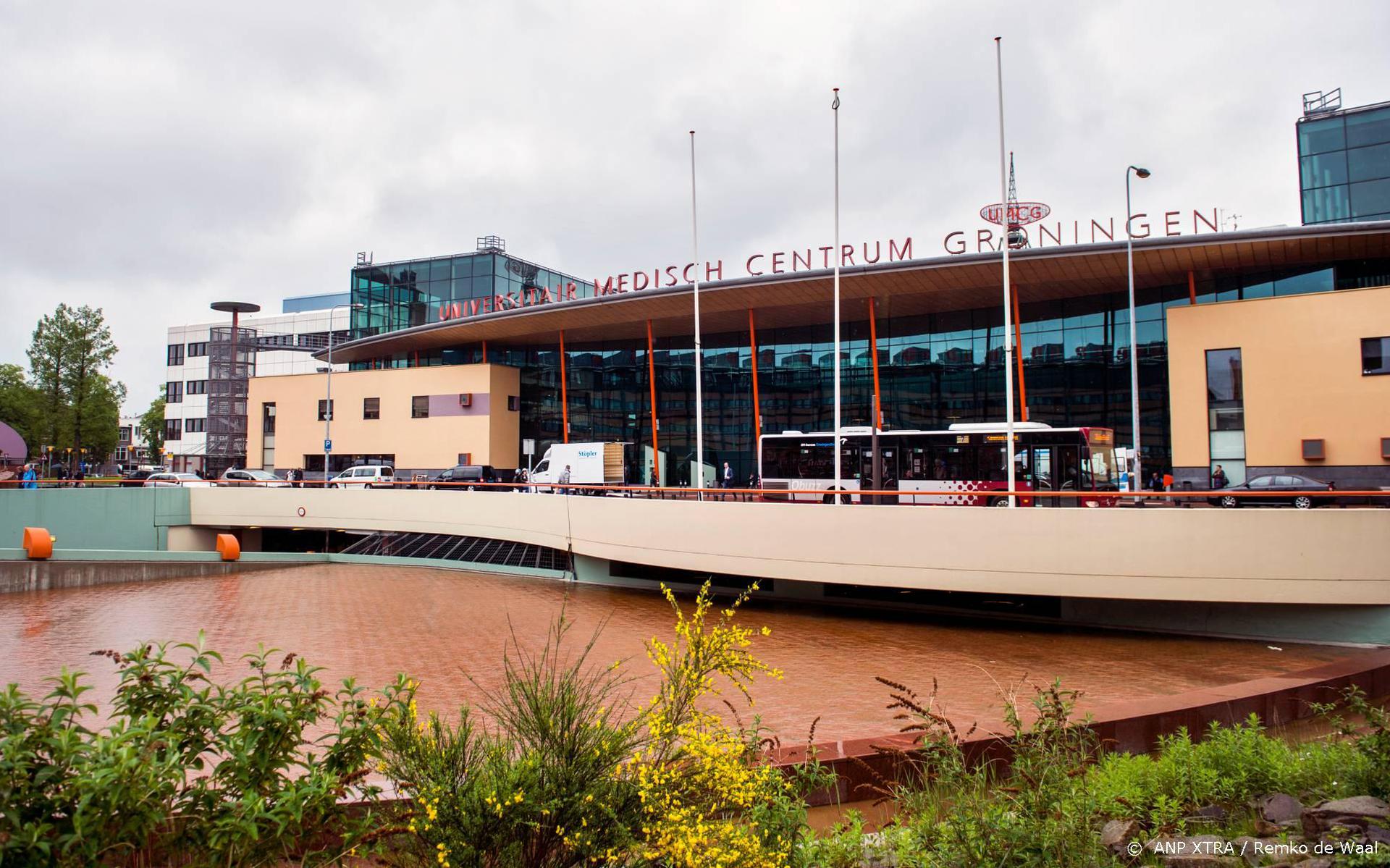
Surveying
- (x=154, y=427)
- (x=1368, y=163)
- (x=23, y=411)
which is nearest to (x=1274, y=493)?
(x=1368, y=163)

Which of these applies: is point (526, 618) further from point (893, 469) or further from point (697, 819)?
point (697, 819)

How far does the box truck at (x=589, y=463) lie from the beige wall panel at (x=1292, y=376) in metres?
20.0

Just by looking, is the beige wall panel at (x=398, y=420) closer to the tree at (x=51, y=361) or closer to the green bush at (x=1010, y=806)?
the tree at (x=51, y=361)

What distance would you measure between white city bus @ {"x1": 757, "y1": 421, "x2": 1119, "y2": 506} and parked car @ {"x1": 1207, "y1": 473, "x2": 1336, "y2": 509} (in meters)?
3.23

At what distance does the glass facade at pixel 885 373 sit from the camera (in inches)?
1121

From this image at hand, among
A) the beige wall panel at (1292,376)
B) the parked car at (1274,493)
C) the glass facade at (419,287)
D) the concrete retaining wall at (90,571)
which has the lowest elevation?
the concrete retaining wall at (90,571)

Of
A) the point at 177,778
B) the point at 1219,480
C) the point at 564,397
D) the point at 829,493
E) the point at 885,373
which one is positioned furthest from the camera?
the point at 564,397

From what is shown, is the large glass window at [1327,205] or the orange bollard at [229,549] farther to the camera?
the large glass window at [1327,205]

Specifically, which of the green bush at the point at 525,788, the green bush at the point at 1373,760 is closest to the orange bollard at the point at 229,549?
the green bush at the point at 525,788

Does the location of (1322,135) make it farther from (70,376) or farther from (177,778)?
(70,376)

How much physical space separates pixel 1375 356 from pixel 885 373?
52.0ft

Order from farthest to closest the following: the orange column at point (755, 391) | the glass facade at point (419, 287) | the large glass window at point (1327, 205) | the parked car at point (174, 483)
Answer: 1. the glass facade at point (419, 287)
2. the large glass window at point (1327, 205)
3. the orange column at point (755, 391)
4. the parked car at point (174, 483)

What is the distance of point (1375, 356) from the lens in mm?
22375

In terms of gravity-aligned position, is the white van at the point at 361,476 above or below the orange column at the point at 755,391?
below
